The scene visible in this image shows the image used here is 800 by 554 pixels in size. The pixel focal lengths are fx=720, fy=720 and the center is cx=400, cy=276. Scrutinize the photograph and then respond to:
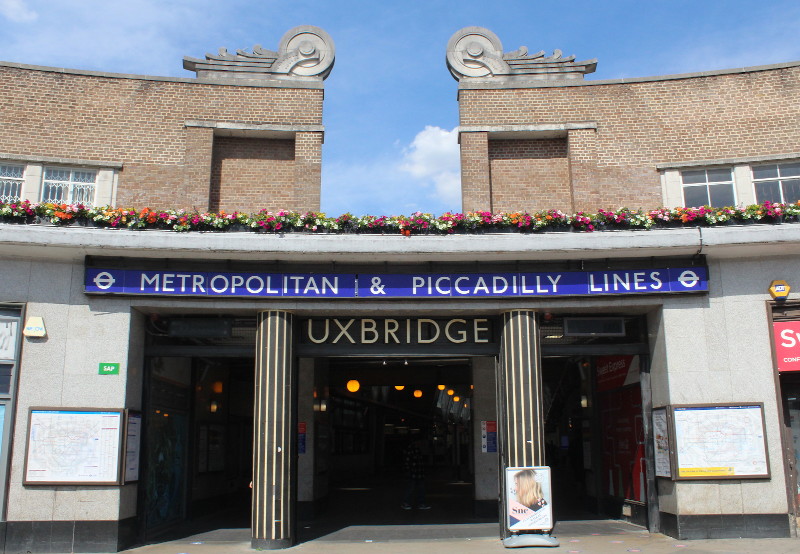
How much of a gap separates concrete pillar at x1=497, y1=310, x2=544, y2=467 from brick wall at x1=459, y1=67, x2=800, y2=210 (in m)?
3.50

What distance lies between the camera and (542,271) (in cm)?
1238

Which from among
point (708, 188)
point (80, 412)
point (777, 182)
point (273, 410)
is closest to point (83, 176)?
point (80, 412)

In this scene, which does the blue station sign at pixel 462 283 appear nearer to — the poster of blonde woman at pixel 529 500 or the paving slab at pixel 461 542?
the poster of blonde woman at pixel 529 500

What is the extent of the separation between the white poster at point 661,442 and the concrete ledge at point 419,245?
2.81 meters

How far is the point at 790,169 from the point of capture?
47.6 ft

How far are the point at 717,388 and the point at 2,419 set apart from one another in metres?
11.7

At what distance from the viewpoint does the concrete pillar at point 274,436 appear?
1159 centimetres

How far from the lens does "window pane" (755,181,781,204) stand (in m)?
14.4

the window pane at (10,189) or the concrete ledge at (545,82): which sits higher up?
the concrete ledge at (545,82)

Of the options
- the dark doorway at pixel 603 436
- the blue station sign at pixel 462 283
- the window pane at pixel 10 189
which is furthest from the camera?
the window pane at pixel 10 189

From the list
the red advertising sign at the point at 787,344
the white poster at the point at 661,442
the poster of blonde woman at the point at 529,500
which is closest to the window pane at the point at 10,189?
the poster of blonde woman at the point at 529,500

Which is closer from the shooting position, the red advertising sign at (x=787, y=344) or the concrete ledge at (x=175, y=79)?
the red advertising sign at (x=787, y=344)

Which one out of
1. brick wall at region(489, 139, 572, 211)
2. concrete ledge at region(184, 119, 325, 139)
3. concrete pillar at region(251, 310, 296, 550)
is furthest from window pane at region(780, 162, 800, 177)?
concrete pillar at region(251, 310, 296, 550)

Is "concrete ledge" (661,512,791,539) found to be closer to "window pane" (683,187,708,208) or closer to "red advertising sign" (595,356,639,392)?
"red advertising sign" (595,356,639,392)
